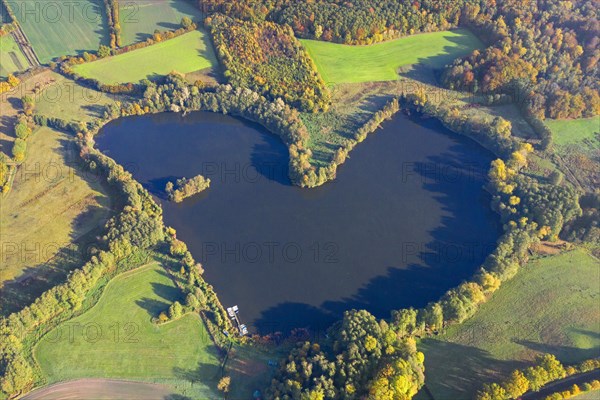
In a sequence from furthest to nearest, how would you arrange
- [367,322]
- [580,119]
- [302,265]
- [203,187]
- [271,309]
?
1. [580,119]
2. [203,187]
3. [302,265]
4. [271,309]
5. [367,322]

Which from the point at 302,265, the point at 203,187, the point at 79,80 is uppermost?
the point at 79,80

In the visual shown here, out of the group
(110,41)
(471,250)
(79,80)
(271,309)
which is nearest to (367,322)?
(271,309)

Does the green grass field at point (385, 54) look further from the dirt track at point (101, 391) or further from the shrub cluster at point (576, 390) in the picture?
the dirt track at point (101, 391)

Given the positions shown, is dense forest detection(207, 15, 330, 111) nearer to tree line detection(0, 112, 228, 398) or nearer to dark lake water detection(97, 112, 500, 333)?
dark lake water detection(97, 112, 500, 333)

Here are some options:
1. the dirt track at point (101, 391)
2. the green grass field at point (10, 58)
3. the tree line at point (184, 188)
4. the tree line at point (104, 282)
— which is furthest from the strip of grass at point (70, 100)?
the dirt track at point (101, 391)

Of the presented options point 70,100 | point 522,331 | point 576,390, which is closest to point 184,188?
point 70,100

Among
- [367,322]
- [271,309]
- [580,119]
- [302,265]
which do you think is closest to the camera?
[367,322]

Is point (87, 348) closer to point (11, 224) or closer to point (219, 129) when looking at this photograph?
point (11, 224)

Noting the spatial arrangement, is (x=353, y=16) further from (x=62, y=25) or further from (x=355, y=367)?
(x=355, y=367)
